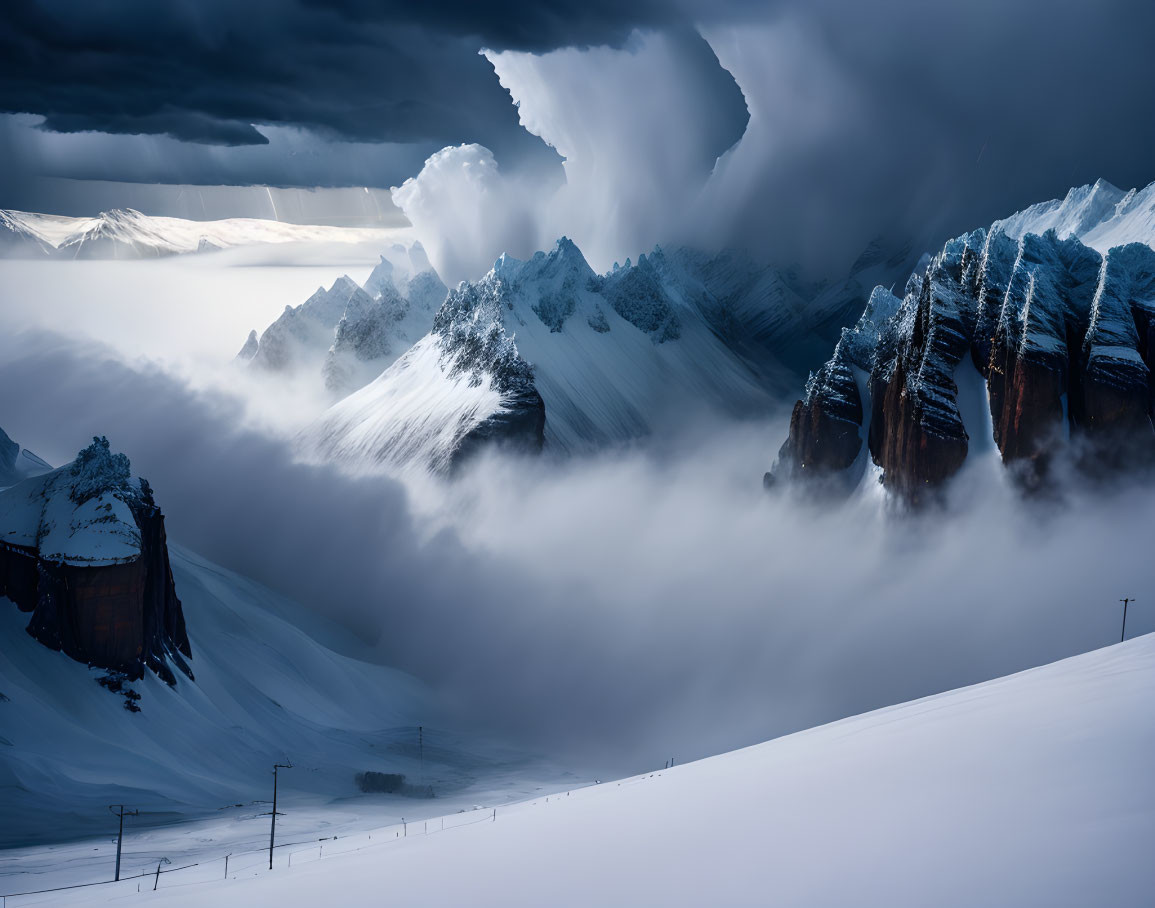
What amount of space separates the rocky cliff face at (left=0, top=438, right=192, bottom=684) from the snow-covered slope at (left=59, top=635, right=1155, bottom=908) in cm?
11242

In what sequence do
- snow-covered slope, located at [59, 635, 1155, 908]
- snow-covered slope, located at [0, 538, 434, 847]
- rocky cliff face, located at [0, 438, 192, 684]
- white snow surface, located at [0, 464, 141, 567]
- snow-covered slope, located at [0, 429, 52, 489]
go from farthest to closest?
1. snow-covered slope, located at [0, 429, 52, 489]
2. white snow surface, located at [0, 464, 141, 567]
3. rocky cliff face, located at [0, 438, 192, 684]
4. snow-covered slope, located at [0, 538, 434, 847]
5. snow-covered slope, located at [59, 635, 1155, 908]

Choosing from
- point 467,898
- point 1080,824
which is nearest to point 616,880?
point 467,898

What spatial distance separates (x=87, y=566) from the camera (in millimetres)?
140750

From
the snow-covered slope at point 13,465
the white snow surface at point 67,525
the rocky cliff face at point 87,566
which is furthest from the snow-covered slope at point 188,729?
the snow-covered slope at point 13,465

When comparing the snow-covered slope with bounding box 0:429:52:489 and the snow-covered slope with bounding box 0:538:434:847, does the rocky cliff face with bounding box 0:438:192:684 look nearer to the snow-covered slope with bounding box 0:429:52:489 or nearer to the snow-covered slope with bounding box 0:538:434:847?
the snow-covered slope with bounding box 0:538:434:847

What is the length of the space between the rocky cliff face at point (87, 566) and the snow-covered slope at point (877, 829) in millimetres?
112416

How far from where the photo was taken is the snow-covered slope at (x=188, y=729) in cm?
11506

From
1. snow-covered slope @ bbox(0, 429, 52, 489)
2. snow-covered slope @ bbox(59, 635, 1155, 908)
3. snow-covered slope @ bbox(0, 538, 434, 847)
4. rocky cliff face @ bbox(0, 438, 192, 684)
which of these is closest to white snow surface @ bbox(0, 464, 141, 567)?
rocky cliff face @ bbox(0, 438, 192, 684)

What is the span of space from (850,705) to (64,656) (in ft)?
409

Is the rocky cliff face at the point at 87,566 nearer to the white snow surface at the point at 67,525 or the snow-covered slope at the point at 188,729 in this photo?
the white snow surface at the point at 67,525

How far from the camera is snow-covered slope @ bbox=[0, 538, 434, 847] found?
115062 millimetres

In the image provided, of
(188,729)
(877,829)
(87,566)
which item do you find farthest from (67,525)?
(877,829)

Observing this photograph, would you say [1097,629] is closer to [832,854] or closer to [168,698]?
[168,698]

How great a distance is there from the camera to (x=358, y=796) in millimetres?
144750
